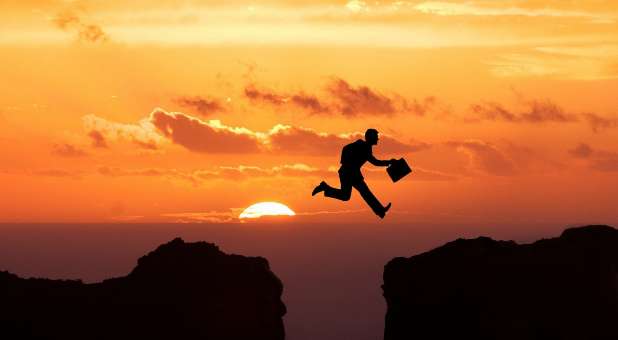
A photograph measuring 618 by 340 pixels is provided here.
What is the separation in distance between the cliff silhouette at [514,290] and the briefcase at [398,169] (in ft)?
51.1

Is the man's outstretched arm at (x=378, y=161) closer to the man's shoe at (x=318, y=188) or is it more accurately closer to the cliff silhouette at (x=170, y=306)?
the man's shoe at (x=318, y=188)

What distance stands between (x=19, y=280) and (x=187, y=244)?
9633mm

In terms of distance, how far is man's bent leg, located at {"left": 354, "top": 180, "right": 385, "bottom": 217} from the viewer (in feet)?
123

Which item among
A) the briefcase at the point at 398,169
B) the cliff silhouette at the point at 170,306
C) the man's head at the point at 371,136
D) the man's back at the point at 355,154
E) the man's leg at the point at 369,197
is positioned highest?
the man's head at the point at 371,136

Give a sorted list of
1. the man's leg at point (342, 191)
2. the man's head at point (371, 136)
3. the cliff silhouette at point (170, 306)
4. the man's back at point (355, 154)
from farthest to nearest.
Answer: the cliff silhouette at point (170, 306), the man's leg at point (342, 191), the man's back at point (355, 154), the man's head at point (371, 136)


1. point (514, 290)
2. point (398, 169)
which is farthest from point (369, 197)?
point (514, 290)

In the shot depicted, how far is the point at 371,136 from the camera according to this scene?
118 ft

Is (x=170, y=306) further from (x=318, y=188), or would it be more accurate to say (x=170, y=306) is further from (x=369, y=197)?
(x=369, y=197)

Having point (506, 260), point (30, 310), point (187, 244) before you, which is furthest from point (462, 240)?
point (30, 310)

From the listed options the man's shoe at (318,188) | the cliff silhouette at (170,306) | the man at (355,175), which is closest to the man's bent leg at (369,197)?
the man at (355,175)

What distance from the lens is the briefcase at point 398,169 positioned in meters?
37.2

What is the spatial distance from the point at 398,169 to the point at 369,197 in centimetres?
144

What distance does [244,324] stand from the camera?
60844 mm

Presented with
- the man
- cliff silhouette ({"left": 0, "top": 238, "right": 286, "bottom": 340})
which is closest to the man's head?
the man
